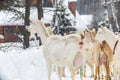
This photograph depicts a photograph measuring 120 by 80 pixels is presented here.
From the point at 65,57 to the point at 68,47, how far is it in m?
0.27

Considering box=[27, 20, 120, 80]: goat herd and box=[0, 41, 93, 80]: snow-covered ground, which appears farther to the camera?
box=[0, 41, 93, 80]: snow-covered ground

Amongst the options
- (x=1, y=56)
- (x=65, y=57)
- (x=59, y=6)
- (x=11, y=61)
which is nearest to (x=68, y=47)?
(x=65, y=57)

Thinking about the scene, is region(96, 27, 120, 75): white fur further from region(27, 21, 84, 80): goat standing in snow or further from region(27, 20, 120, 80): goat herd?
region(27, 21, 84, 80): goat standing in snow

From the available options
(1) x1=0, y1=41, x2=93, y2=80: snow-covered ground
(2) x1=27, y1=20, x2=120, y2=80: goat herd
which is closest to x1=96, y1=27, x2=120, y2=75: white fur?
(2) x1=27, y1=20, x2=120, y2=80: goat herd

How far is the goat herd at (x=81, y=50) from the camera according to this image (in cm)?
971

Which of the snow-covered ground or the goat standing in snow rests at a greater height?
the goat standing in snow

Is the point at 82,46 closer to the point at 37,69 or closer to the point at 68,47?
the point at 68,47

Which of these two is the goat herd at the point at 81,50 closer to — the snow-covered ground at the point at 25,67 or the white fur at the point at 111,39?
the white fur at the point at 111,39

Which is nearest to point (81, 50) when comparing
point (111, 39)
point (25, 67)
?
point (111, 39)

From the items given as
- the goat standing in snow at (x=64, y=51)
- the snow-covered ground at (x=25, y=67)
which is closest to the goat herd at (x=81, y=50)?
the goat standing in snow at (x=64, y=51)

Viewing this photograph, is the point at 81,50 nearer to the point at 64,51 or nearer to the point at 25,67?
the point at 64,51

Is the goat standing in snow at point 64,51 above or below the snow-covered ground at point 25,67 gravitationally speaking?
above

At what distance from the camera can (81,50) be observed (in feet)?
32.0

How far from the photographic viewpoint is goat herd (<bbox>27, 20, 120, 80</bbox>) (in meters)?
9.71
